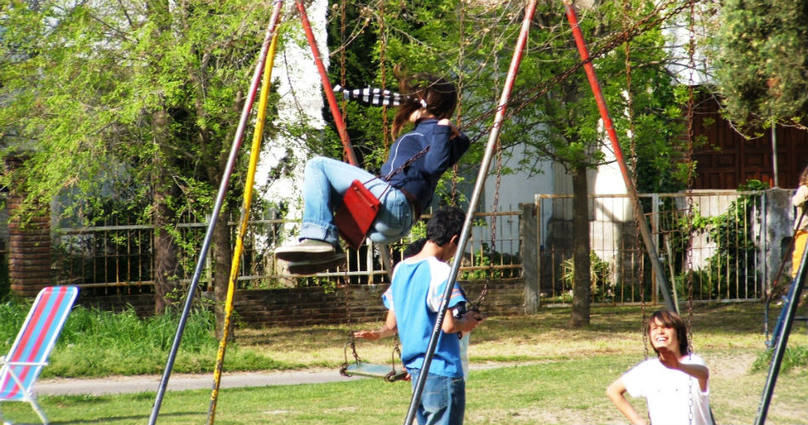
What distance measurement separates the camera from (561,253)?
18312 millimetres

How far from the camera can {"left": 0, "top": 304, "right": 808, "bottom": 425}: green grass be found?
8.14m

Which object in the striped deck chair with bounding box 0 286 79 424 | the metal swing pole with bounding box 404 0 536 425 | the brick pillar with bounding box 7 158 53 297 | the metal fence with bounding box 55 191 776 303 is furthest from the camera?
the metal fence with bounding box 55 191 776 303

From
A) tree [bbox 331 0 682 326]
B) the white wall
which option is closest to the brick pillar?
the white wall

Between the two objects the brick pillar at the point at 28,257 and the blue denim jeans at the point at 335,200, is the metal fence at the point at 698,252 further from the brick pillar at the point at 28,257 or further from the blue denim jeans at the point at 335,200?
the blue denim jeans at the point at 335,200

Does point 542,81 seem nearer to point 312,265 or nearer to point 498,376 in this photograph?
point 498,376

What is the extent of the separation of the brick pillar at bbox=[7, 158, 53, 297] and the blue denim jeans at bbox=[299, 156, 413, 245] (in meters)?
9.28

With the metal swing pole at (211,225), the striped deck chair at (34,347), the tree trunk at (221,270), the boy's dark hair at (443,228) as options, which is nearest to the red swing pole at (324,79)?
the metal swing pole at (211,225)

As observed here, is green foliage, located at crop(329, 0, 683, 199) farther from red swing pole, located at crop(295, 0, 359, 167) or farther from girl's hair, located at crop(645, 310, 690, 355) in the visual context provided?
girl's hair, located at crop(645, 310, 690, 355)

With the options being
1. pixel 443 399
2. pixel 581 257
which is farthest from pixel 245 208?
pixel 581 257

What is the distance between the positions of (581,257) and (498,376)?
4.48 metres

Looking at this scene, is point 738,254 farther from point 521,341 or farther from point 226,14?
point 226,14

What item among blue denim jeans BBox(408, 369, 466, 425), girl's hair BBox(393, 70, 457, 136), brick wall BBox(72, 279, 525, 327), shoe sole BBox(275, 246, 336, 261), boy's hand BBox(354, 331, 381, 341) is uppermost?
girl's hair BBox(393, 70, 457, 136)

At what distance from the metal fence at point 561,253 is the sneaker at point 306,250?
7.86 meters

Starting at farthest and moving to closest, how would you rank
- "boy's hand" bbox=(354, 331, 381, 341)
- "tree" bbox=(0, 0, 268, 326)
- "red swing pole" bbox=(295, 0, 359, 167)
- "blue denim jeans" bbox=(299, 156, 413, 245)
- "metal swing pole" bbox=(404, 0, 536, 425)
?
1. "tree" bbox=(0, 0, 268, 326)
2. "red swing pole" bbox=(295, 0, 359, 167)
3. "boy's hand" bbox=(354, 331, 381, 341)
4. "blue denim jeans" bbox=(299, 156, 413, 245)
5. "metal swing pole" bbox=(404, 0, 536, 425)
